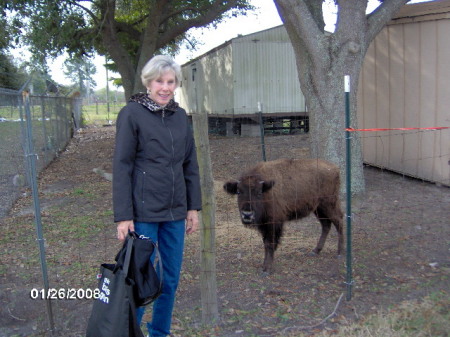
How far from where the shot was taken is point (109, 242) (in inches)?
254

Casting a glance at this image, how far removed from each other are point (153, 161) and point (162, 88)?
52cm

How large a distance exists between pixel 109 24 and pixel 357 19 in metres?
11.5

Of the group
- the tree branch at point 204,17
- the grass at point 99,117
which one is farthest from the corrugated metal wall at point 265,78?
the grass at point 99,117

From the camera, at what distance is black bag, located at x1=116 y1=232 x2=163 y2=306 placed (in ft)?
10.1

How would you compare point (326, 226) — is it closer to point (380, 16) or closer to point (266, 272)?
point (266, 272)

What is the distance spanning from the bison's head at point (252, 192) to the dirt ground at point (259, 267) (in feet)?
2.50

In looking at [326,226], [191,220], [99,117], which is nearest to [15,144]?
[326,226]

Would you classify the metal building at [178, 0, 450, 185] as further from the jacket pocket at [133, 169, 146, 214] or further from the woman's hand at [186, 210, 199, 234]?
the jacket pocket at [133, 169, 146, 214]

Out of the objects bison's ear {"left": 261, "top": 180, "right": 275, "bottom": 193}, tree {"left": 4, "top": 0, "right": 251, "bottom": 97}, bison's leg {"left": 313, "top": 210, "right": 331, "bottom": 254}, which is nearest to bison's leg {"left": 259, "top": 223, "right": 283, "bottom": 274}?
bison's ear {"left": 261, "top": 180, "right": 275, "bottom": 193}

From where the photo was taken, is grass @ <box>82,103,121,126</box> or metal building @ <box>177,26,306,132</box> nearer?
metal building @ <box>177,26,306,132</box>

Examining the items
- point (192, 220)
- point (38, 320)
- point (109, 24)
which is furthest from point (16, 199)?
point (109, 24)

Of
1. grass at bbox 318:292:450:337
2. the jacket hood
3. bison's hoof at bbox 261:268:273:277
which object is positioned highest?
the jacket hood

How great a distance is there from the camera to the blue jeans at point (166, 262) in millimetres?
3385

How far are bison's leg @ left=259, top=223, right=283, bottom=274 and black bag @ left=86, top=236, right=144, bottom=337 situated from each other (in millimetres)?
2570
